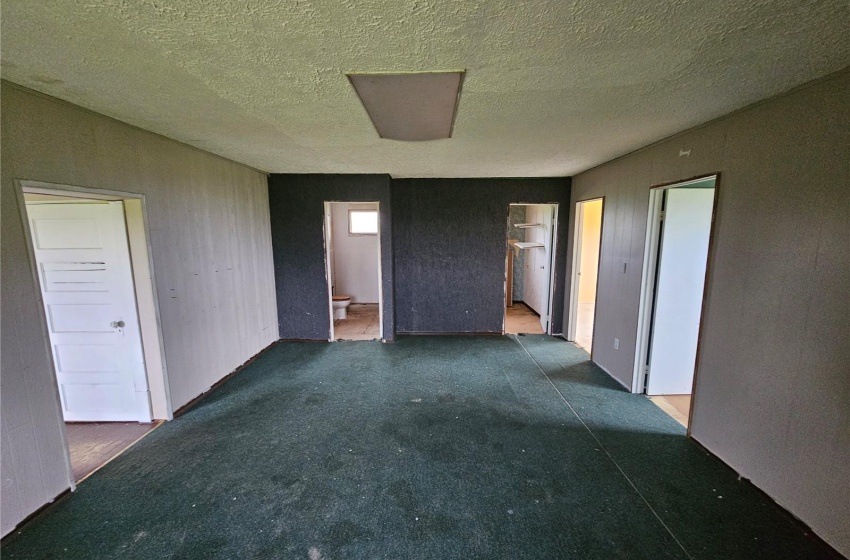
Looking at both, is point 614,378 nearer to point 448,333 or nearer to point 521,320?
point 448,333

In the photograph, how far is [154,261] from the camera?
254cm

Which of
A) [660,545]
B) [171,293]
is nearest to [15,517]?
[171,293]

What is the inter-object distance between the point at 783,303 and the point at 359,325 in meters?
4.91

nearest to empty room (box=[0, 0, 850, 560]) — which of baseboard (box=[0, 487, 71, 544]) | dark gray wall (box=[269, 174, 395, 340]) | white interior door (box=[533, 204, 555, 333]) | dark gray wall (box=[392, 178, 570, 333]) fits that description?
baseboard (box=[0, 487, 71, 544])

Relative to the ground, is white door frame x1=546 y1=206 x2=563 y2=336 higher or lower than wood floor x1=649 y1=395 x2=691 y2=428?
higher

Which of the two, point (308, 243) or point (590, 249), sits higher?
point (308, 243)

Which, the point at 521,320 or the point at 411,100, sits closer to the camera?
the point at 411,100

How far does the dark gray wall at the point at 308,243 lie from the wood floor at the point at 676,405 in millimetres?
3183

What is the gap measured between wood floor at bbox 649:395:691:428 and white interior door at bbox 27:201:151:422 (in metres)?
4.46

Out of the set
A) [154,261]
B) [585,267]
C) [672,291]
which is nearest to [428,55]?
[154,261]

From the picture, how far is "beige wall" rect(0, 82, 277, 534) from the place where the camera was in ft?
5.51

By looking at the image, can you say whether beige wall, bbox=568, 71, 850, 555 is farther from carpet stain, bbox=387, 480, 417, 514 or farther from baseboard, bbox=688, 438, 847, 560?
carpet stain, bbox=387, 480, 417, 514

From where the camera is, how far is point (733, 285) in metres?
2.11

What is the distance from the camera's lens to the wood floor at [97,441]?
2195mm
